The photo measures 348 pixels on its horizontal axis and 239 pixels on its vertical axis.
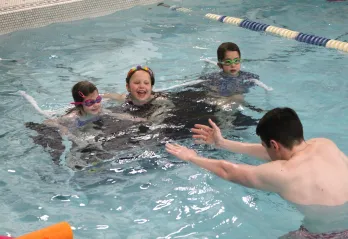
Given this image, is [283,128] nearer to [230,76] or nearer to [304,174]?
[304,174]

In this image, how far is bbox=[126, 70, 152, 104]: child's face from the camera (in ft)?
17.7

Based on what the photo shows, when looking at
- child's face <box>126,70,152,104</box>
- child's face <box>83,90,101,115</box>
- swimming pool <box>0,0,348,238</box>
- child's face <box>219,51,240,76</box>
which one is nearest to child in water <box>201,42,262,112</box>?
child's face <box>219,51,240,76</box>

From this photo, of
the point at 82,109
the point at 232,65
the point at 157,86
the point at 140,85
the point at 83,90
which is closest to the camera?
the point at 83,90

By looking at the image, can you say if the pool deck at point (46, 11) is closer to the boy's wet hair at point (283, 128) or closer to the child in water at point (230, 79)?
the child in water at point (230, 79)

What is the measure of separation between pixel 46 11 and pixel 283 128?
9.12 m

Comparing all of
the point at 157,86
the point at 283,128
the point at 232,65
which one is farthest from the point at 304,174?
the point at 157,86

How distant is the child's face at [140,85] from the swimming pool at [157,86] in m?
0.88

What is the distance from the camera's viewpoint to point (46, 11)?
37.0 feet

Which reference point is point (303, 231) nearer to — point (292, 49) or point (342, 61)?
point (342, 61)

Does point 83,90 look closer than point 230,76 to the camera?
Yes

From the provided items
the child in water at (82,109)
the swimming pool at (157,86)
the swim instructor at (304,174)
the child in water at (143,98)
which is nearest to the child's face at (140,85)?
the child in water at (143,98)

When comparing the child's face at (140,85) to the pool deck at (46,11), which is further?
the pool deck at (46,11)

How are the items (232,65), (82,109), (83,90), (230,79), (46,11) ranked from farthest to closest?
(46,11) → (230,79) → (232,65) → (82,109) → (83,90)

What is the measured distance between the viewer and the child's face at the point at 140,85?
5.39 metres
